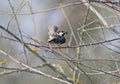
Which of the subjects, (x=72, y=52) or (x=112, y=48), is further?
(x=72, y=52)

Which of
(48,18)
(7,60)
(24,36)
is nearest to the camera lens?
(24,36)

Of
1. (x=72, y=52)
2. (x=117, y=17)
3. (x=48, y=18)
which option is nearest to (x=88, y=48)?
(x=72, y=52)

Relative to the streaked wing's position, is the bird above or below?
below

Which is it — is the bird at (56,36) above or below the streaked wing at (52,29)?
below

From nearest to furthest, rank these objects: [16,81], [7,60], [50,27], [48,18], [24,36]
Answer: [24,36] < [50,27] < [7,60] < [48,18] < [16,81]

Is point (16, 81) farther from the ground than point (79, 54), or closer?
closer

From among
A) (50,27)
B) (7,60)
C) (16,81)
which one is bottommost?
(16,81)

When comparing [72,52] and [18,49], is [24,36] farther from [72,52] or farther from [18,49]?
[72,52]

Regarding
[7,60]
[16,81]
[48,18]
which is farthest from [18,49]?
[16,81]
